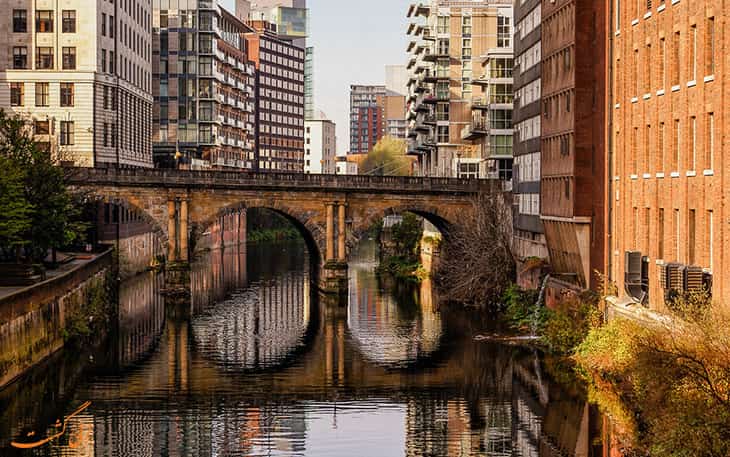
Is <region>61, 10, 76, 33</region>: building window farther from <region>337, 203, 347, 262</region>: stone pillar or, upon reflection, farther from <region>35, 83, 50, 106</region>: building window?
<region>337, 203, 347, 262</region>: stone pillar

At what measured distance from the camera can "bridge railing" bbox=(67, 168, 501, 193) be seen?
108 m

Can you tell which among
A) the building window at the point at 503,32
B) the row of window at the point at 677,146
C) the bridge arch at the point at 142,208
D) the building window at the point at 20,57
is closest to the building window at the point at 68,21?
the building window at the point at 20,57

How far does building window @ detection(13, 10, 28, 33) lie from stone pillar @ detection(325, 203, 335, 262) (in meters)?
35.4

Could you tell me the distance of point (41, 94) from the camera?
12300 centimetres

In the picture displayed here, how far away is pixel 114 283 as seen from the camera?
108 metres

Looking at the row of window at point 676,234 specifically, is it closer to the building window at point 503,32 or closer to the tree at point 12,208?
the tree at point 12,208

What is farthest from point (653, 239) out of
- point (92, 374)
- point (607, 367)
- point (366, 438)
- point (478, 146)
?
point (478, 146)

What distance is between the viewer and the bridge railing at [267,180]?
356 feet

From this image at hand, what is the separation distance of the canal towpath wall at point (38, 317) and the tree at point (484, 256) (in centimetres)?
2998

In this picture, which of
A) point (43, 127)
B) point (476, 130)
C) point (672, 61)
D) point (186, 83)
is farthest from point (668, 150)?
point (186, 83)

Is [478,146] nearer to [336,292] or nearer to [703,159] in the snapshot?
[336,292]

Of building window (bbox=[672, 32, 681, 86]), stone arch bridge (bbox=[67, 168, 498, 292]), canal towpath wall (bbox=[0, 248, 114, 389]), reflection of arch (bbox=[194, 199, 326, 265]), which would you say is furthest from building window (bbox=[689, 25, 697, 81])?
reflection of arch (bbox=[194, 199, 326, 265])

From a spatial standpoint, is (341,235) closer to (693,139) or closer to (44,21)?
(44,21)

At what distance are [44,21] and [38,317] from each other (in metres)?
63.0
